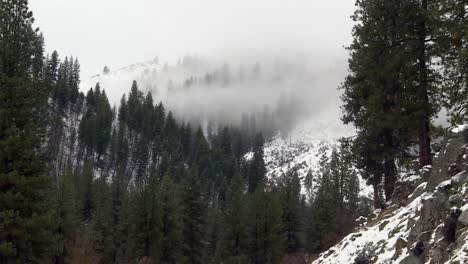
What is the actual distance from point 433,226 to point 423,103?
400 inches

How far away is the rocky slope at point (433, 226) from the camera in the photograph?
959 cm

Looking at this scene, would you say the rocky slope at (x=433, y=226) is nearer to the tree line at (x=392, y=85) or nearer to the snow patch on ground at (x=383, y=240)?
the snow patch on ground at (x=383, y=240)

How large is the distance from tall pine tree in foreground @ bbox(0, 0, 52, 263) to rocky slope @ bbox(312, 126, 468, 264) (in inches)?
534

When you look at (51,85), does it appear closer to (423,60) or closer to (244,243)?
(423,60)

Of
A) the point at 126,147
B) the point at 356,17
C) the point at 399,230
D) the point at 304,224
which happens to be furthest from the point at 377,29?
the point at 126,147

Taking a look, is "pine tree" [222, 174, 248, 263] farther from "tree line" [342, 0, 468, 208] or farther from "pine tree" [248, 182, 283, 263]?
"tree line" [342, 0, 468, 208]

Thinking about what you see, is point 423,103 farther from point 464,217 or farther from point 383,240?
point 464,217

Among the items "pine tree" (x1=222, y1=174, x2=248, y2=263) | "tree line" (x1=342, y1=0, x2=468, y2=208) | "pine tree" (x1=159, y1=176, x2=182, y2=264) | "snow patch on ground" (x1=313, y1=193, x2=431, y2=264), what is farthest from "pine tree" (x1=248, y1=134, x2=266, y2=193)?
"snow patch on ground" (x1=313, y1=193, x2=431, y2=264)

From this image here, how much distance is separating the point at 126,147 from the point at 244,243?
66.0 meters

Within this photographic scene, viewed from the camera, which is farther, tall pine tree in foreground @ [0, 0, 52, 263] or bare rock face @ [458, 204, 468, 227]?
tall pine tree in foreground @ [0, 0, 52, 263]

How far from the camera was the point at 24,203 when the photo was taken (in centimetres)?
1941

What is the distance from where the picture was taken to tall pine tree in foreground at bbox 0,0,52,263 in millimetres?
19156

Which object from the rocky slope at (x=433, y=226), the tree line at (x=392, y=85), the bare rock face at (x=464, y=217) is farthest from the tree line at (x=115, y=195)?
the bare rock face at (x=464, y=217)

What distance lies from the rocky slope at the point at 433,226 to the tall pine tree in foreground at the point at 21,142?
13.6 meters
